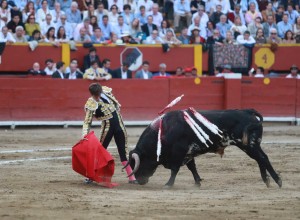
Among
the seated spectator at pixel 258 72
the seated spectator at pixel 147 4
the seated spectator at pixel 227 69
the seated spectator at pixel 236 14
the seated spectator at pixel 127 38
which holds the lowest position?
the seated spectator at pixel 258 72

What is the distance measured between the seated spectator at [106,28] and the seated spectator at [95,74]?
103cm

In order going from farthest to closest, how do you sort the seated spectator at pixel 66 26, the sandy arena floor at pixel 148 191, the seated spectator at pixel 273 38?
the seated spectator at pixel 273 38, the seated spectator at pixel 66 26, the sandy arena floor at pixel 148 191

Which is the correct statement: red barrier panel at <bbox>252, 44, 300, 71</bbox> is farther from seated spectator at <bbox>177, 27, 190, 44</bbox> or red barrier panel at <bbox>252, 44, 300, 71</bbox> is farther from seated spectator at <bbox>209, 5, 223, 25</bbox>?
seated spectator at <bbox>177, 27, 190, 44</bbox>

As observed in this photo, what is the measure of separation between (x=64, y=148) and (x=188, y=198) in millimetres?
5377

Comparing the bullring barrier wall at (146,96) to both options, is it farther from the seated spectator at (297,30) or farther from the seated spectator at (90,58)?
the seated spectator at (297,30)

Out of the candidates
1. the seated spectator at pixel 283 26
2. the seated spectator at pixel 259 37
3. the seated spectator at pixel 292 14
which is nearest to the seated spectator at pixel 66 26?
the seated spectator at pixel 259 37

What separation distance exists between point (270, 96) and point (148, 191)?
897 centimetres

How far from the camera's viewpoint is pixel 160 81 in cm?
1772

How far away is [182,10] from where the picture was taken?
755 inches

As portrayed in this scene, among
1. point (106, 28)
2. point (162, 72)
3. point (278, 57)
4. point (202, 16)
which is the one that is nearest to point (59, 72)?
point (106, 28)

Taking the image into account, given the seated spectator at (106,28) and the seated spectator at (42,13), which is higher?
the seated spectator at (42,13)

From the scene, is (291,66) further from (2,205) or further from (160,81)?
(2,205)

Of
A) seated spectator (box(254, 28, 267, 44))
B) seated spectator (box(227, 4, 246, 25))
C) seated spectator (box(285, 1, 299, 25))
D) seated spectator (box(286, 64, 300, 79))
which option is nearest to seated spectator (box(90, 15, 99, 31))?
seated spectator (box(227, 4, 246, 25))

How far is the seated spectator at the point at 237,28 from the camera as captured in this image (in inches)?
757
